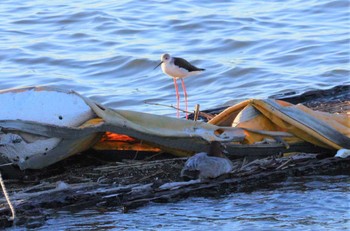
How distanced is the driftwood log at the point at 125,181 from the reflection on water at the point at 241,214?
8cm

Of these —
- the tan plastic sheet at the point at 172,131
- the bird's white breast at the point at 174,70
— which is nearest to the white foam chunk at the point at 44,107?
the tan plastic sheet at the point at 172,131

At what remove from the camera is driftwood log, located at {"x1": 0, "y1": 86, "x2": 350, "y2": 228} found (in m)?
6.95

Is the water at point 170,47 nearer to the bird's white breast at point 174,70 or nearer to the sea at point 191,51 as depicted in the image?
the sea at point 191,51

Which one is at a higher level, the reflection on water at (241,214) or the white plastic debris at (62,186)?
the white plastic debris at (62,186)

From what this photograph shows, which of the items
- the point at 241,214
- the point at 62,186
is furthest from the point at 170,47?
the point at 241,214

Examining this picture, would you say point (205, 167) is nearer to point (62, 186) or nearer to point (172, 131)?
point (172, 131)

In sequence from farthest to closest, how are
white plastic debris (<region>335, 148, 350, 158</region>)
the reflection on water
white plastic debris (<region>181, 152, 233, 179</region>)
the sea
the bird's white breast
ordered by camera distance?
the sea
the bird's white breast
white plastic debris (<region>335, 148, 350, 158</region>)
white plastic debris (<region>181, 152, 233, 179</region>)
the reflection on water

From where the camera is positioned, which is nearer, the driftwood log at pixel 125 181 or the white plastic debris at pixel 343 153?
the driftwood log at pixel 125 181

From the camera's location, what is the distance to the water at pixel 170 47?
14133 mm

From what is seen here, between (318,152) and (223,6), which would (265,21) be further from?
(318,152)

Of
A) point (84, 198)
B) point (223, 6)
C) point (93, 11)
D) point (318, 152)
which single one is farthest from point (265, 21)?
point (84, 198)

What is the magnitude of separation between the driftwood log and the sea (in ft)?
0.39

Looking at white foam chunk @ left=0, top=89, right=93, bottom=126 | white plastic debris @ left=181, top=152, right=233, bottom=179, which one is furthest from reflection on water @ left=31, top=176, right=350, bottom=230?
white foam chunk @ left=0, top=89, right=93, bottom=126

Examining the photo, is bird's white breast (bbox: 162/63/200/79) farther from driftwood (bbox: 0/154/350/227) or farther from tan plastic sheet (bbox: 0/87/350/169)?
driftwood (bbox: 0/154/350/227)
